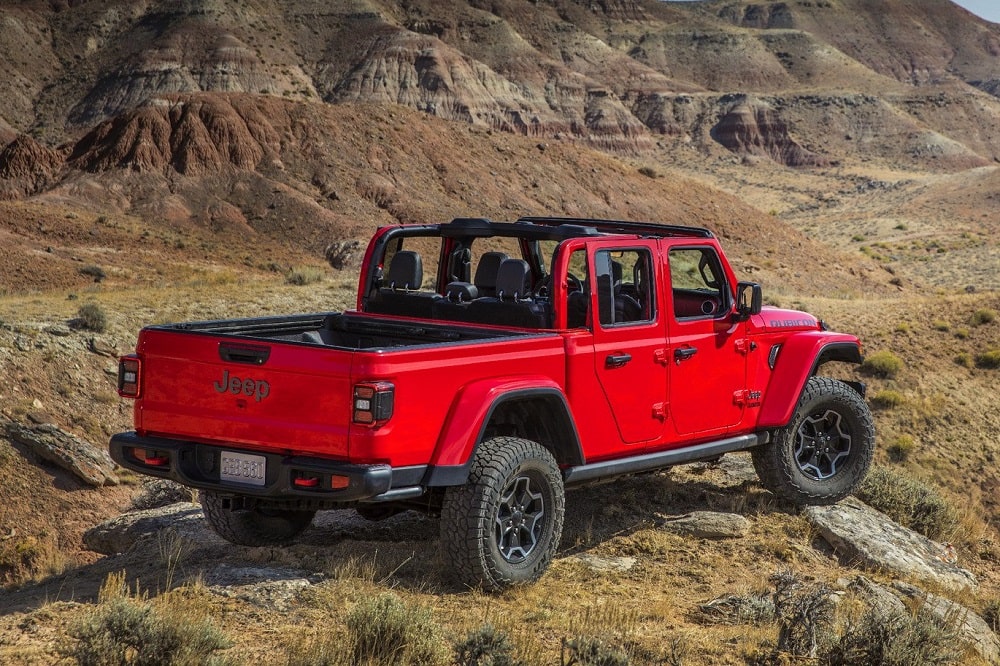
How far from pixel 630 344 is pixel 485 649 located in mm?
2599

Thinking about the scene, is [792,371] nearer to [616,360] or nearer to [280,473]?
[616,360]

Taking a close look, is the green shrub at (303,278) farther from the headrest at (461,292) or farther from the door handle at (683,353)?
the door handle at (683,353)

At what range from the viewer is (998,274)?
4428 cm

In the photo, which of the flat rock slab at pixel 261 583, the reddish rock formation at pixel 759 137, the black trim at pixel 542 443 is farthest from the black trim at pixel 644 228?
the reddish rock formation at pixel 759 137

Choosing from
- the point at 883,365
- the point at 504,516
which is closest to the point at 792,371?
the point at 504,516

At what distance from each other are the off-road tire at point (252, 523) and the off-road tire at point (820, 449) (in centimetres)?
365

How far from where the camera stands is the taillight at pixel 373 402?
5688 millimetres

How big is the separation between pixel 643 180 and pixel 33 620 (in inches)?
1887

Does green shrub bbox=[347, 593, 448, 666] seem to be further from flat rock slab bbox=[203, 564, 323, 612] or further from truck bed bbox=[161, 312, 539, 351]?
truck bed bbox=[161, 312, 539, 351]

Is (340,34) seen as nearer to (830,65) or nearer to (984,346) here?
(830,65)

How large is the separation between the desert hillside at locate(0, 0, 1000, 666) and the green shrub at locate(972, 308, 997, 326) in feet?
0.28

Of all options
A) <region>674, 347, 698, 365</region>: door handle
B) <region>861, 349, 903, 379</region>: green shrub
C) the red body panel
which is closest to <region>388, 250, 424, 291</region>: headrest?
the red body panel

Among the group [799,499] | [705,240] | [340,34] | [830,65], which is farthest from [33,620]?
[830,65]

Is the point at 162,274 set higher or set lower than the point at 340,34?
lower
